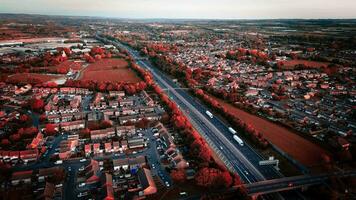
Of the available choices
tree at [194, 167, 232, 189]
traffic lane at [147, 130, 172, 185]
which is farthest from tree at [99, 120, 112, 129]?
tree at [194, 167, 232, 189]

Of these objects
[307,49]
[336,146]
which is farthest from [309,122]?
[307,49]

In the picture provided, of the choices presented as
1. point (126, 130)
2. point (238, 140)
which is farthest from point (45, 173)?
point (238, 140)

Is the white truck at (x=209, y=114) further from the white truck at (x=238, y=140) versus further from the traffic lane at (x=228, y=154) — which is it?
the white truck at (x=238, y=140)

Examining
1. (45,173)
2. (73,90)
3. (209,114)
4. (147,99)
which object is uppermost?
(73,90)

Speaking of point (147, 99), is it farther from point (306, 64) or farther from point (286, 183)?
point (306, 64)

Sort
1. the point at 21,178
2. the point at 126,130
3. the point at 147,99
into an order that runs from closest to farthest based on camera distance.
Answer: the point at 21,178 < the point at 126,130 < the point at 147,99

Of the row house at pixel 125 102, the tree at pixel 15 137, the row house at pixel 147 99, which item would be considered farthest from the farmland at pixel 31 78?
the tree at pixel 15 137
